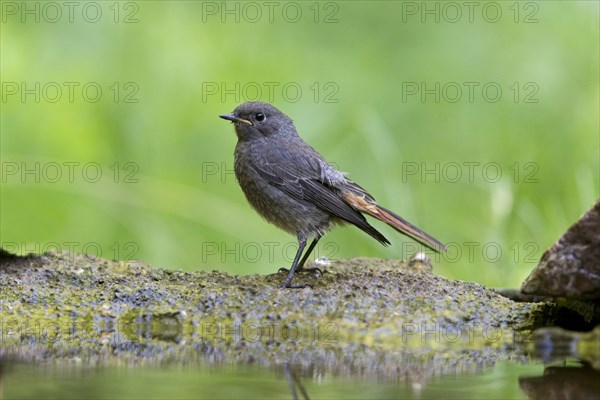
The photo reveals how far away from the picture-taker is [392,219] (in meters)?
5.94

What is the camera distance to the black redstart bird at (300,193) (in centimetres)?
601

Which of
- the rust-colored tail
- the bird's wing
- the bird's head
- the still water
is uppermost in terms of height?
the bird's head

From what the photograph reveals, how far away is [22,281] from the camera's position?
5.27m

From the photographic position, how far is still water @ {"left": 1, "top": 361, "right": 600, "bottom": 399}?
3318 millimetres

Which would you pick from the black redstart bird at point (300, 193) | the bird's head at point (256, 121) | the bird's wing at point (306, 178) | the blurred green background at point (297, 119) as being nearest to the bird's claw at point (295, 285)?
the black redstart bird at point (300, 193)

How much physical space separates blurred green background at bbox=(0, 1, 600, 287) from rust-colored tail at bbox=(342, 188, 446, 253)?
1.28m

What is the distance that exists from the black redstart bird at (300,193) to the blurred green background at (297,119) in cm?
125

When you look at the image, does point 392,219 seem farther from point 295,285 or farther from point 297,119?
point 297,119

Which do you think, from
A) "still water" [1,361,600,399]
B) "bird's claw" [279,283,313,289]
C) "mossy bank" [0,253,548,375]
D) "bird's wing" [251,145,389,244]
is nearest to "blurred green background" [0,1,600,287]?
"bird's wing" [251,145,389,244]

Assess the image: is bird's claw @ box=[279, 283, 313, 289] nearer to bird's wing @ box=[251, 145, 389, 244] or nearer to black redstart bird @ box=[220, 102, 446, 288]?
black redstart bird @ box=[220, 102, 446, 288]

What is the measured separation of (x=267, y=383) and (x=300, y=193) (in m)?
2.68

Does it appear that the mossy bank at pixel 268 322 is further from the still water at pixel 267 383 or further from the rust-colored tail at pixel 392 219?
the rust-colored tail at pixel 392 219

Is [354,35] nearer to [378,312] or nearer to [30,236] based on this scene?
[30,236]

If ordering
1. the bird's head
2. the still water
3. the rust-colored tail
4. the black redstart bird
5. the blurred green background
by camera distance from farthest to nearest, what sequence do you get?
the blurred green background
the bird's head
the black redstart bird
the rust-colored tail
the still water
